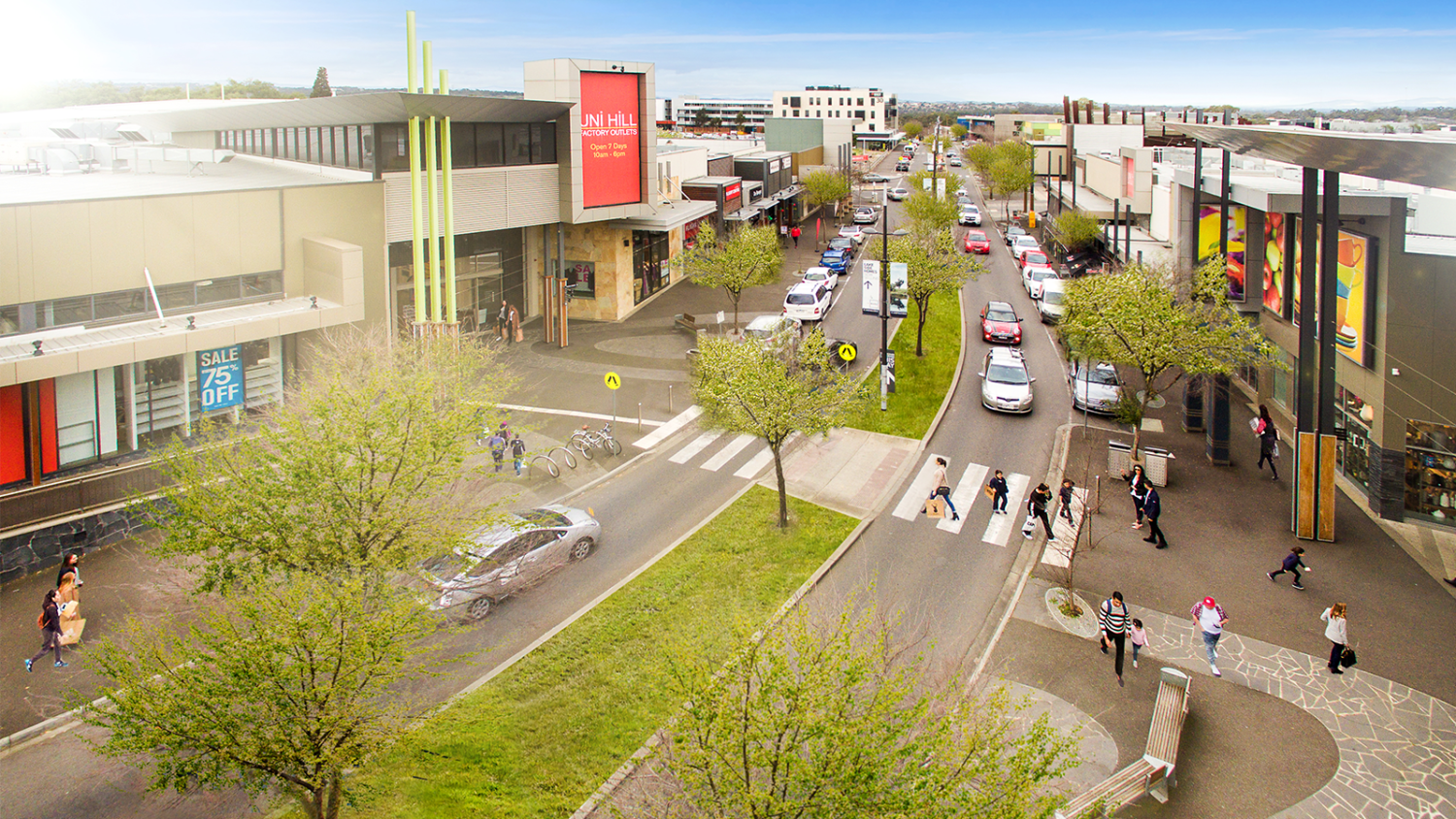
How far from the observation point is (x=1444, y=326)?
1809 centimetres

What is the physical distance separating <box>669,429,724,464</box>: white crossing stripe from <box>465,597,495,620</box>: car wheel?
859 cm

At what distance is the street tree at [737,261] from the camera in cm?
3522

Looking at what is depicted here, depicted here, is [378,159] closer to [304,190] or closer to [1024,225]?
[304,190]

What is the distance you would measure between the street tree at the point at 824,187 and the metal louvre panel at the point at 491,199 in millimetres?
33860

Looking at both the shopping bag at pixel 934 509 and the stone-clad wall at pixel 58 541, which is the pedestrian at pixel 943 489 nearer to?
the shopping bag at pixel 934 509

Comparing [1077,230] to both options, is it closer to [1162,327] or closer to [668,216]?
[668,216]

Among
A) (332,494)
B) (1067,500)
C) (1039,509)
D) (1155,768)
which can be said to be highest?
(332,494)

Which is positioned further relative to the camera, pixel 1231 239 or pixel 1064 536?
pixel 1231 239

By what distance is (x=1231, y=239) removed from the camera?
27438 millimetres

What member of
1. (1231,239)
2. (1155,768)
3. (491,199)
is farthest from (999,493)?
(491,199)

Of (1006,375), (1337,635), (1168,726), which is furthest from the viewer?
(1006,375)

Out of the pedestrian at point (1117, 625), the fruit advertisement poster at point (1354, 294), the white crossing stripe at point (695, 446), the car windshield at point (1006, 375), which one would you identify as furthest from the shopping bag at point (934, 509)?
the fruit advertisement poster at point (1354, 294)

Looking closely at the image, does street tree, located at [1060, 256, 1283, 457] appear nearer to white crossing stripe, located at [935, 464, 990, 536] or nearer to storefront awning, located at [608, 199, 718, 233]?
white crossing stripe, located at [935, 464, 990, 536]

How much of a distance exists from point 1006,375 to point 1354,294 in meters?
9.89
